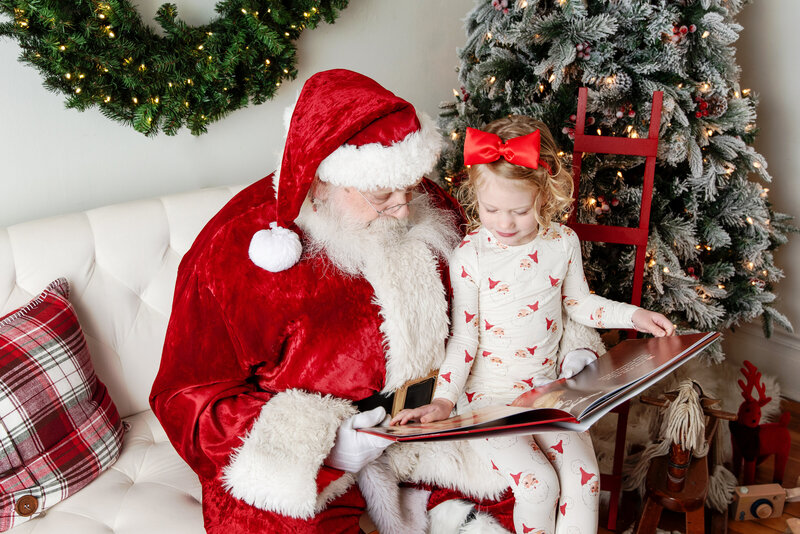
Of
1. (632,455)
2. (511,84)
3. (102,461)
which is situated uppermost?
(511,84)

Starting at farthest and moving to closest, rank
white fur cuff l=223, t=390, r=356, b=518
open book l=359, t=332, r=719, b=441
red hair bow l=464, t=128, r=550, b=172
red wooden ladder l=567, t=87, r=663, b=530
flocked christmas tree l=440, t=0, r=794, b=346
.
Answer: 1. flocked christmas tree l=440, t=0, r=794, b=346
2. red wooden ladder l=567, t=87, r=663, b=530
3. red hair bow l=464, t=128, r=550, b=172
4. white fur cuff l=223, t=390, r=356, b=518
5. open book l=359, t=332, r=719, b=441

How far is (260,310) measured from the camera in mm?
1306

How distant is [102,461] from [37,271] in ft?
1.60

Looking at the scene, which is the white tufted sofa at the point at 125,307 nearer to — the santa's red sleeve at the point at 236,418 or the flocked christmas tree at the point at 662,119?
the santa's red sleeve at the point at 236,418

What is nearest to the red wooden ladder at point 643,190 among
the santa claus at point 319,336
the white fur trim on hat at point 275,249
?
the santa claus at point 319,336

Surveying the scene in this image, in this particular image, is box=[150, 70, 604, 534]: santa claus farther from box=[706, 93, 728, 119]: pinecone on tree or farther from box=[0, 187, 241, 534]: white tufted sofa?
box=[706, 93, 728, 119]: pinecone on tree

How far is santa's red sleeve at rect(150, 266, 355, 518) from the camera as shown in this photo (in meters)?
1.19

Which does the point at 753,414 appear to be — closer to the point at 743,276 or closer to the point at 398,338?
the point at 743,276

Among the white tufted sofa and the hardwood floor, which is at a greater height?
the white tufted sofa

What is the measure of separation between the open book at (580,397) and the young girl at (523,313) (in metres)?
0.11

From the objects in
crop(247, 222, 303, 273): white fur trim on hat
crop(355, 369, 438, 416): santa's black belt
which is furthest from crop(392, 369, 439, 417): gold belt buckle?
crop(247, 222, 303, 273): white fur trim on hat

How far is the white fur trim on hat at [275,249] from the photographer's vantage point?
1273 mm

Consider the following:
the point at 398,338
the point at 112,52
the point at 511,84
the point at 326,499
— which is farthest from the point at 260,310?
the point at 511,84

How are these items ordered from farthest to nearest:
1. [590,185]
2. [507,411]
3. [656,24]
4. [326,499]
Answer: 1. [590,185]
2. [656,24]
3. [326,499]
4. [507,411]
